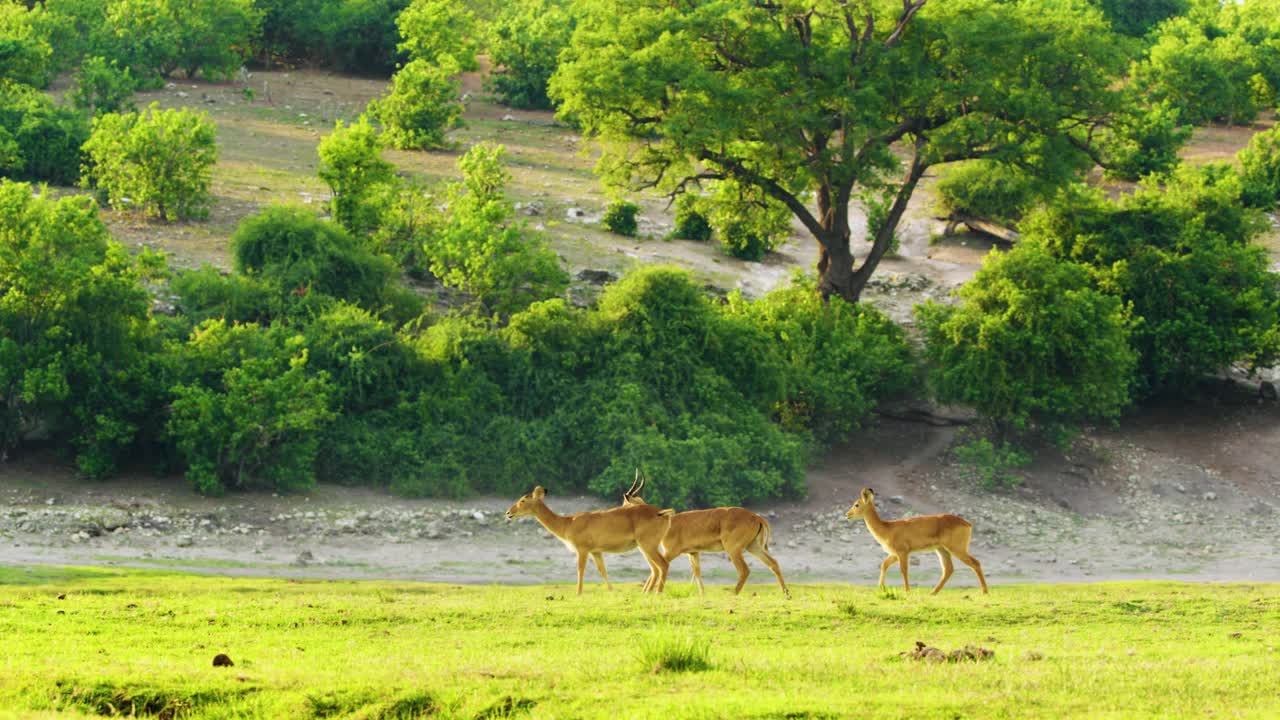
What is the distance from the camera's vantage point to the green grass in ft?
35.1

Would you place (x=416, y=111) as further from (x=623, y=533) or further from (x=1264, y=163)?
(x=623, y=533)

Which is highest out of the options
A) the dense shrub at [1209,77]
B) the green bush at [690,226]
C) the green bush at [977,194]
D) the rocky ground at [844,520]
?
the dense shrub at [1209,77]

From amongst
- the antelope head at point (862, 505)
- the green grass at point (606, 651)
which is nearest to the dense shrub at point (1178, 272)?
the green grass at point (606, 651)

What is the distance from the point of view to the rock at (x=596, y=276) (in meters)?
39.2

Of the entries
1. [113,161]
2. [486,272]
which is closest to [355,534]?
[486,272]

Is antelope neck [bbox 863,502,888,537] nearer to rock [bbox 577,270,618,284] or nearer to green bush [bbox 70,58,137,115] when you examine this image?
rock [bbox 577,270,618,284]

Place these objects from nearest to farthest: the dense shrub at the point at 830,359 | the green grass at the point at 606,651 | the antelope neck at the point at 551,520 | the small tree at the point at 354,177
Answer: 1. the green grass at the point at 606,651
2. the antelope neck at the point at 551,520
3. the dense shrub at the point at 830,359
4. the small tree at the point at 354,177

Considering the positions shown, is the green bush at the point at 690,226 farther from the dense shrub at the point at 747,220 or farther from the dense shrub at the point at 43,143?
the dense shrub at the point at 43,143

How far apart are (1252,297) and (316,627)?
28.3m

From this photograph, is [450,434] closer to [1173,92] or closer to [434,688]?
[434,688]

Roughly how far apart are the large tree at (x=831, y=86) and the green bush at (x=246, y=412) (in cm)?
1111

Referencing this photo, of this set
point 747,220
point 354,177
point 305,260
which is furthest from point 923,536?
point 354,177

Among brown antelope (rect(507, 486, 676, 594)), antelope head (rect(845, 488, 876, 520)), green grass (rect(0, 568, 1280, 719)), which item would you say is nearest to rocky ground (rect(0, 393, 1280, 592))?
antelope head (rect(845, 488, 876, 520))

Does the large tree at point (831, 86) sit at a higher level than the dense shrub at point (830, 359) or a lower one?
higher
